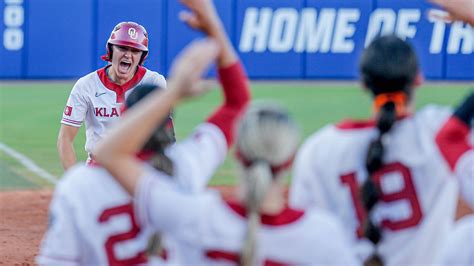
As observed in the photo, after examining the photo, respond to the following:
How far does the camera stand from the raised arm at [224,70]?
11.7 feet

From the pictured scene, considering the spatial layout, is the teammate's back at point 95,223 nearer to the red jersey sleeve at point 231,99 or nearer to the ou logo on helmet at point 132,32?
the red jersey sleeve at point 231,99

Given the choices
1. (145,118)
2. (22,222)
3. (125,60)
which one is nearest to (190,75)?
(145,118)

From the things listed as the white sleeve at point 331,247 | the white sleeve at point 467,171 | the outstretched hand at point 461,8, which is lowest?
the white sleeve at point 331,247

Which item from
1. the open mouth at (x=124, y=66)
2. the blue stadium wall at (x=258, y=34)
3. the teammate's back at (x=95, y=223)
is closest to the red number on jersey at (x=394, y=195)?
the teammate's back at (x=95, y=223)

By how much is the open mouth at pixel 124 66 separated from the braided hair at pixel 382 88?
4.49m

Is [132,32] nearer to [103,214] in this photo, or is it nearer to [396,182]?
[103,214]

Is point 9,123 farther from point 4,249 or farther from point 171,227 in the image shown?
point 171,227

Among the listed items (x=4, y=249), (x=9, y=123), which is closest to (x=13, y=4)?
(x=9, y=123)

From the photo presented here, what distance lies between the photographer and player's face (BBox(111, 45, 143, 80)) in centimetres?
782

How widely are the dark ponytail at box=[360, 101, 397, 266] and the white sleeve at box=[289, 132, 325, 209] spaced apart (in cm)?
17

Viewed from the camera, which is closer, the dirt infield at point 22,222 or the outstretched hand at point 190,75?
the outstretched hand at point 190,75

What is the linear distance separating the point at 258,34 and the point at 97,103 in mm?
14441

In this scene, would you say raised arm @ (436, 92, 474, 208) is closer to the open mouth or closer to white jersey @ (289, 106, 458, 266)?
white jersey @ (289, 106, 458, 266)

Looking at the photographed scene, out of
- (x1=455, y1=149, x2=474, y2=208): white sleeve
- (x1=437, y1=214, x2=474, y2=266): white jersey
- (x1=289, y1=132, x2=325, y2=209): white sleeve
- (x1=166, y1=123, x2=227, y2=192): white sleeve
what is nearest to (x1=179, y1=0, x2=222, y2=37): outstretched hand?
(x1=166, y1=123, x2=227, y2=192): white sleeve
